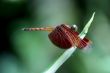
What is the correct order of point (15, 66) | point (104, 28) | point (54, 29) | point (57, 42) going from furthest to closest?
point (104, 28) < point (15, 66) < point (54, 29) < point (57, 42)

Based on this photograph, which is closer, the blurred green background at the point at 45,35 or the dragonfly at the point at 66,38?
the dragonfly at the point at 66,38

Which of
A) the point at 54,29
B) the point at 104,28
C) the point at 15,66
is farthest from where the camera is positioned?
the point at 104,28

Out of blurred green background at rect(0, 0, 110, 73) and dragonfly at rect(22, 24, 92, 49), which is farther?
blurred green background at rect(0, 0, 110, 73)

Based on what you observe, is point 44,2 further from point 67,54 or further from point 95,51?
point 67,54

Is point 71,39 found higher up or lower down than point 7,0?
higher up

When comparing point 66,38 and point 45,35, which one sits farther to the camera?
point 45,35

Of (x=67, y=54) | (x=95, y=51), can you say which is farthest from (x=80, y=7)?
(x=67, y=54)

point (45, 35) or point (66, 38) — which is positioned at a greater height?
point (66, 38)

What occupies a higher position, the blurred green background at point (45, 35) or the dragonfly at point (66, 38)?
the dragonfly at point (66, 38)
